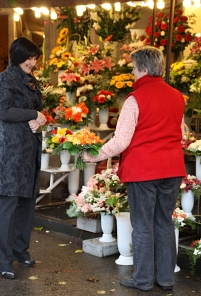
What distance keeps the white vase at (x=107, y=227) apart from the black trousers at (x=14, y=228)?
2.64ft

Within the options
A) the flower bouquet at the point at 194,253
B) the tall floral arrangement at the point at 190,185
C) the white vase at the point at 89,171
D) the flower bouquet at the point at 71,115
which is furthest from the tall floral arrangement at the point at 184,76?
the flower bouquet at the point at 194,253

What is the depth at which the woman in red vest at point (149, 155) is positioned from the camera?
4.55 meters

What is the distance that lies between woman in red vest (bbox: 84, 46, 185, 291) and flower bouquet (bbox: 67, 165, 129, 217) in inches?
35.5

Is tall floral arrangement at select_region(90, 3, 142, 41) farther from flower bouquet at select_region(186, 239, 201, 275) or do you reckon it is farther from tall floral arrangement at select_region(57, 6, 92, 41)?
flower bouquet at select_region(186, 239, 201, 275)

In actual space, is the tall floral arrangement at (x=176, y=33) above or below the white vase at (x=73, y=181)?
above

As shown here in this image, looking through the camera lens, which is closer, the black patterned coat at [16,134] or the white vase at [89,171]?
the black patterned coat at [16,134]

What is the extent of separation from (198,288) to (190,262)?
292 mm

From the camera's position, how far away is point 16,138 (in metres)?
4.98

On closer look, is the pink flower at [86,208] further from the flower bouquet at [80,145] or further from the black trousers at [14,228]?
the flower bouquet at [80,145]

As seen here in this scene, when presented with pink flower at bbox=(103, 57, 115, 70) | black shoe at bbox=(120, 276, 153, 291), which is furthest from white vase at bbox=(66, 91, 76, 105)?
black shoe at bbox=(120, 276, 153, 291)

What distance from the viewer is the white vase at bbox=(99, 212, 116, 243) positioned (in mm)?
5824

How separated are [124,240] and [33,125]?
52.0 inches

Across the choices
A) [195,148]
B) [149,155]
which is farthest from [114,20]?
[149,155]

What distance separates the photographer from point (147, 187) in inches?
181
